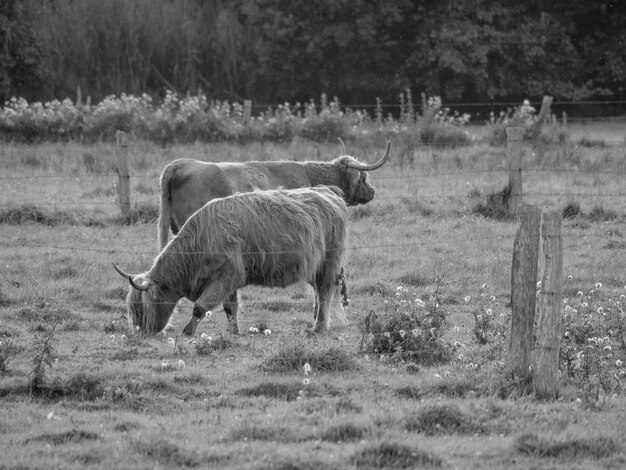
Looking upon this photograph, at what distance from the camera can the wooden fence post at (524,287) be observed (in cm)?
723

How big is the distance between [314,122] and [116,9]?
662 inches

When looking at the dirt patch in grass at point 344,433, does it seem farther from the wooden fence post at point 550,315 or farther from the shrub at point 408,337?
the shrub at point 408,337

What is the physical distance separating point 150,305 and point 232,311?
2.74 feet

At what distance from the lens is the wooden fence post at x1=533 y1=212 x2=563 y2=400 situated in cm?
714

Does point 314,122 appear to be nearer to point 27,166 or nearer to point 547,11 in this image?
point 27,166

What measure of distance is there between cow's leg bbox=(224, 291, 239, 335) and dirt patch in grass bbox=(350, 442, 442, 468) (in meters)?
4.01

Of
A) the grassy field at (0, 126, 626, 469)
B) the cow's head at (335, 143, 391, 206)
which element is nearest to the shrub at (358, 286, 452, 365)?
the grassy field at (0, 126, 626, 469)

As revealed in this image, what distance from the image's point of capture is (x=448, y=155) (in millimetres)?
20734

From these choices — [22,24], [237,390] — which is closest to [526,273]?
[237,390]

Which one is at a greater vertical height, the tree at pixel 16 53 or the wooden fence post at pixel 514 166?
the tree at pixel 16 53

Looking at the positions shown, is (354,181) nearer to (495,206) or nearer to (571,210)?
(495,206)

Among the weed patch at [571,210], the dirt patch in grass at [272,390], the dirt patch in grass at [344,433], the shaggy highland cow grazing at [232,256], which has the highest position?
the shaggy highland cow grazing at [232,256]

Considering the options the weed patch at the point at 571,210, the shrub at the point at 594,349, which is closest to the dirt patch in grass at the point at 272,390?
the shrub at the point at 594,349

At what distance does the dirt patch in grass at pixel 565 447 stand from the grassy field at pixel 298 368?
0.04 ft
